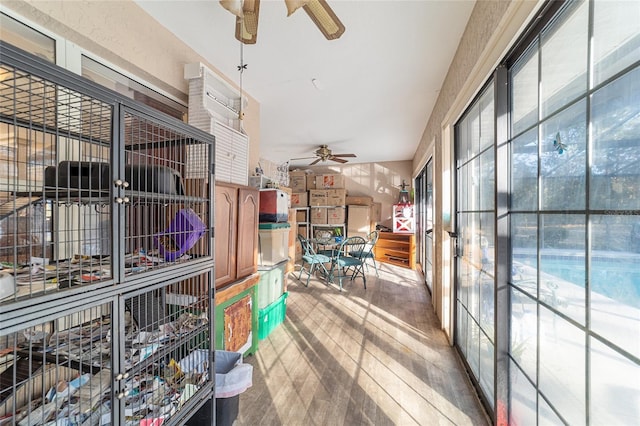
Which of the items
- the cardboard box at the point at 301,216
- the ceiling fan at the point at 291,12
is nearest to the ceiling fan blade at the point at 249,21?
the ceiling fan at the point at 291,12

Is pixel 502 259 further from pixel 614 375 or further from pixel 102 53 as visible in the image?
pixel 102 53

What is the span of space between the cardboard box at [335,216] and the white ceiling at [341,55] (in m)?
2.87

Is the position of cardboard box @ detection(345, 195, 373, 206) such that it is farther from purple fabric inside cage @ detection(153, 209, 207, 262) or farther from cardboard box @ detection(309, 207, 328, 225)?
purple fabric inside cage @ detection(153, 209, 207, 262)

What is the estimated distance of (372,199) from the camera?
22.0 ft

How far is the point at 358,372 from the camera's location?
2.00 meters

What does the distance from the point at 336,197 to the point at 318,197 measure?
0.45 metres

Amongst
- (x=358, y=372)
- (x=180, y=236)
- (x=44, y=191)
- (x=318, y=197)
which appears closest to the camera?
(x=44, y=191)

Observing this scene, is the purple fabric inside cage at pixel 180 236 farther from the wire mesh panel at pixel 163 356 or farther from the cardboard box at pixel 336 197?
the cardboard box at pixel 336 197

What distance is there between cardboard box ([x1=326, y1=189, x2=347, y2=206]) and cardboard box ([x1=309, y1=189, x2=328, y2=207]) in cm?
10

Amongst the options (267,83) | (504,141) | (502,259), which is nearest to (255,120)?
(267,83)

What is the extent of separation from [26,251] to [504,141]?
2253 millimetres

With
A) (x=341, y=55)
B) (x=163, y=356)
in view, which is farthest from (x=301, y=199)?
(x=163, y=356)

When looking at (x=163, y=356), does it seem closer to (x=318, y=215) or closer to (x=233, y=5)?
(x=233, y=5)

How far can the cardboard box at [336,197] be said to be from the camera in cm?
641
